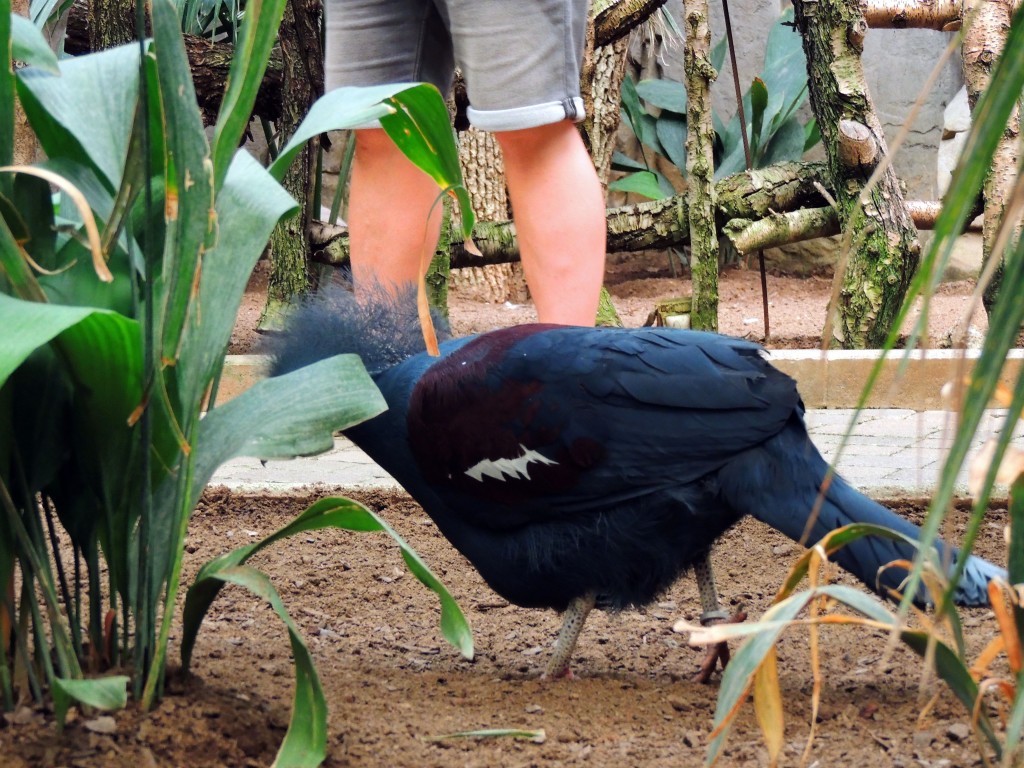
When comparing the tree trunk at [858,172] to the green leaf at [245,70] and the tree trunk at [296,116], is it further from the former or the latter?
the green leaf at [245,70]

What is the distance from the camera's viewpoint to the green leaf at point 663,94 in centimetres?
920

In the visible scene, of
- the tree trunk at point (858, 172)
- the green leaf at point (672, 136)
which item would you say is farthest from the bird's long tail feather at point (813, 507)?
the green leaf at point (672, 136)

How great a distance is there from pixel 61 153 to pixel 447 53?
189 cm

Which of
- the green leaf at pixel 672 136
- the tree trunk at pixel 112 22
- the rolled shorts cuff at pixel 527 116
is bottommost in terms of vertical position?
the green leaf at pixel 672 136

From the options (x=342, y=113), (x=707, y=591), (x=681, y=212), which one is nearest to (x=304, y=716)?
(x=342, y=113)

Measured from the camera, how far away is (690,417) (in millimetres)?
2131

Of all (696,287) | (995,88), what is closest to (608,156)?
(696,287)

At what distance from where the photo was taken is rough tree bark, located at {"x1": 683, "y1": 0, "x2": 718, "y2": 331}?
16.4ft

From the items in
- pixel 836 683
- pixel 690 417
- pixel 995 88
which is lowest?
pixel 836 683

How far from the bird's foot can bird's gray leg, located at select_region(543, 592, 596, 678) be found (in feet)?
0.75

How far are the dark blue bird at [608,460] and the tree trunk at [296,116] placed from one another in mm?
2998

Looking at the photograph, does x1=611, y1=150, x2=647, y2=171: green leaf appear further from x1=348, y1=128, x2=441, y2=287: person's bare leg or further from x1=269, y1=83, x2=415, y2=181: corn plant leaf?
x1=269, y1=83, x2=415, y2=181: corn plant leaf

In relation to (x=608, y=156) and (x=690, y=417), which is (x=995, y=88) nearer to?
(x=690, y=417)

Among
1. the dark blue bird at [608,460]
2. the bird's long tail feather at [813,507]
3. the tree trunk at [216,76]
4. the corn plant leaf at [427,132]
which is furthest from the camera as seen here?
the tree trunk at [216,76]
